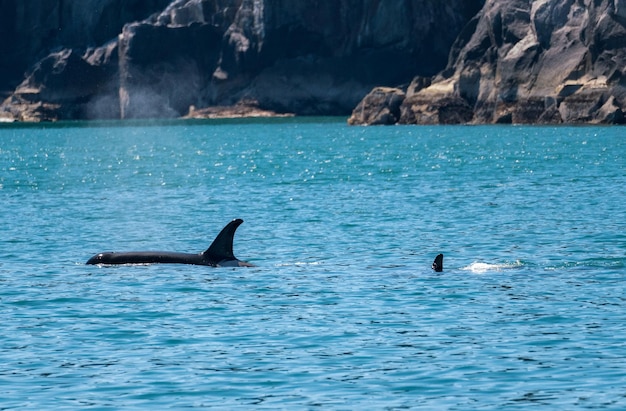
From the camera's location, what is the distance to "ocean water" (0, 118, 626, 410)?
19.2 meters

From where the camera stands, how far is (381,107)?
6412 inches

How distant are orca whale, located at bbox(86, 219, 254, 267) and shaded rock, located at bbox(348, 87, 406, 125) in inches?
5113

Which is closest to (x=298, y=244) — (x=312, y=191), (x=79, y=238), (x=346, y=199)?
(x=79, y=238)

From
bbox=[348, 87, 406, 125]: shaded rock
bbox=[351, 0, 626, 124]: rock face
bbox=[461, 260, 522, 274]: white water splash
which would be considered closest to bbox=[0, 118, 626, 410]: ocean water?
bbox=[461, 260, 522, 274]: white water splash

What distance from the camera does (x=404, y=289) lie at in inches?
1107

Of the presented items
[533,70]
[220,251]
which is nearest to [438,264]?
[220,251]

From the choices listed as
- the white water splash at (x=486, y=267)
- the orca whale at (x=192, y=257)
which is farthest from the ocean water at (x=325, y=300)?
the orca whale at (x=192, y=257)

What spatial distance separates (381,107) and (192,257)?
132 metres

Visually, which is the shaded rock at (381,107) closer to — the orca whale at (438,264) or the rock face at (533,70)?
the rock face at (533,70)

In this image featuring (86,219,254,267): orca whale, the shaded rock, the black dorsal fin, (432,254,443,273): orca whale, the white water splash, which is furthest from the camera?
the shaded rock

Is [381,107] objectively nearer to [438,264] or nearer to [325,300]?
[438,264]

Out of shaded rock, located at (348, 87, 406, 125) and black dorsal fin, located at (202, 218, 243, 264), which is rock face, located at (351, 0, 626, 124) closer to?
shaded rock, located at (348, 87, 406, 125)

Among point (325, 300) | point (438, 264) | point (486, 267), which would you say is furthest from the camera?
point (486, 267)

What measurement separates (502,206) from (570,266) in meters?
18.4
